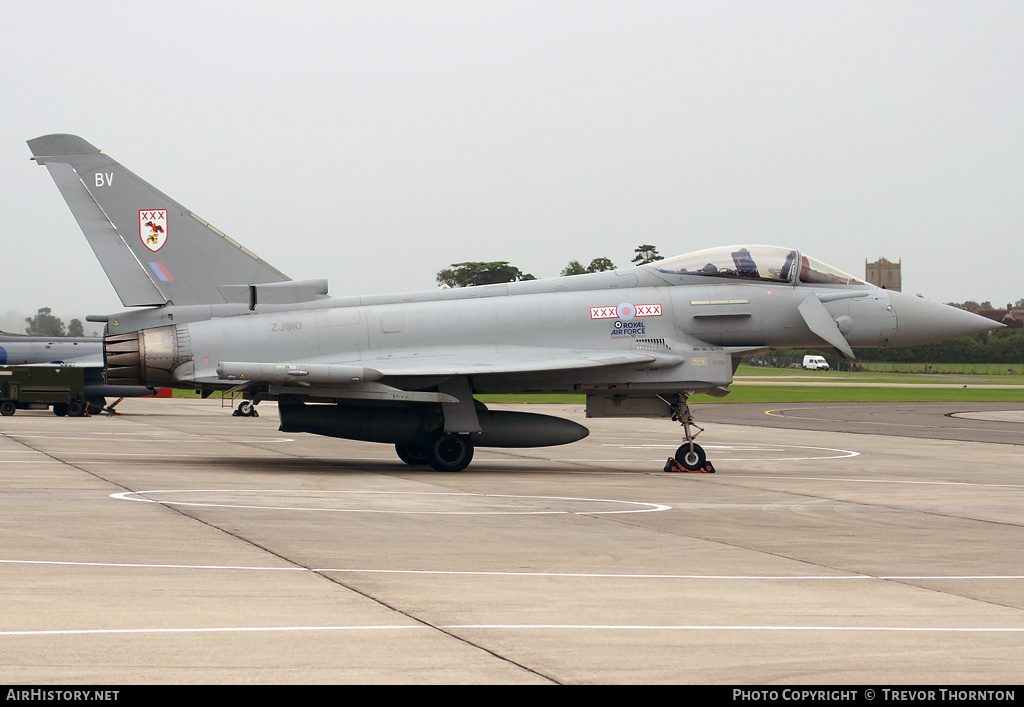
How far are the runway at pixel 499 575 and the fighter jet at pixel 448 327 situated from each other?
1179 millimetres

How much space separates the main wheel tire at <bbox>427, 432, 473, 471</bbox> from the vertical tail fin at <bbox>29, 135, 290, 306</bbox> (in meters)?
4.26

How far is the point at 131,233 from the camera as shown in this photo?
55.7 feet

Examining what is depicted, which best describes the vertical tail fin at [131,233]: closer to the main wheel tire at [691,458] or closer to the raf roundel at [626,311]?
the raf roundel at [626,311]

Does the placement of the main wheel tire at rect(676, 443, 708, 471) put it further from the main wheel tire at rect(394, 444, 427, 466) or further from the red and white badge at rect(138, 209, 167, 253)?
the red and white badge at rect(138, 209, 167, 253)

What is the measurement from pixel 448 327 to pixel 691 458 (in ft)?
15.8

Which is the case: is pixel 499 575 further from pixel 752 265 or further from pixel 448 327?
pixel 752 265

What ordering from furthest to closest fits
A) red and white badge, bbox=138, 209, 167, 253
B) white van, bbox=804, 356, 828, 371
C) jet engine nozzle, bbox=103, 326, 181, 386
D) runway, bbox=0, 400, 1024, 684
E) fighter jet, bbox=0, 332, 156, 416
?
1. white van, bbox=804, 356, 828, 371
2. fighter jet, bbox=0, 332, 156, 416
3. red and white badge, bbox=138, 209, 167, 253
4. jet engine nozzle, bbox=103, 326, 181, 386
5. runway, bbox=0, 400, 1024, 684

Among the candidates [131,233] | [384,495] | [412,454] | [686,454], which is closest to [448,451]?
[412,454]

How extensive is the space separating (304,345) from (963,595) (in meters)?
11.6

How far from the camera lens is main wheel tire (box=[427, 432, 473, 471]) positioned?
1686 centimetres

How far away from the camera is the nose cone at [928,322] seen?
17.8 m

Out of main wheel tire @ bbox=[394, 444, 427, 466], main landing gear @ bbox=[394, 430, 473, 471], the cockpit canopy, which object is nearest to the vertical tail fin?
main wheel tire @ bbox=[394, 444, 427, 466]

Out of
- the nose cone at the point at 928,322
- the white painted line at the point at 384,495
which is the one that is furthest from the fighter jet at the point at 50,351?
the nose cone at the point at 928,322
